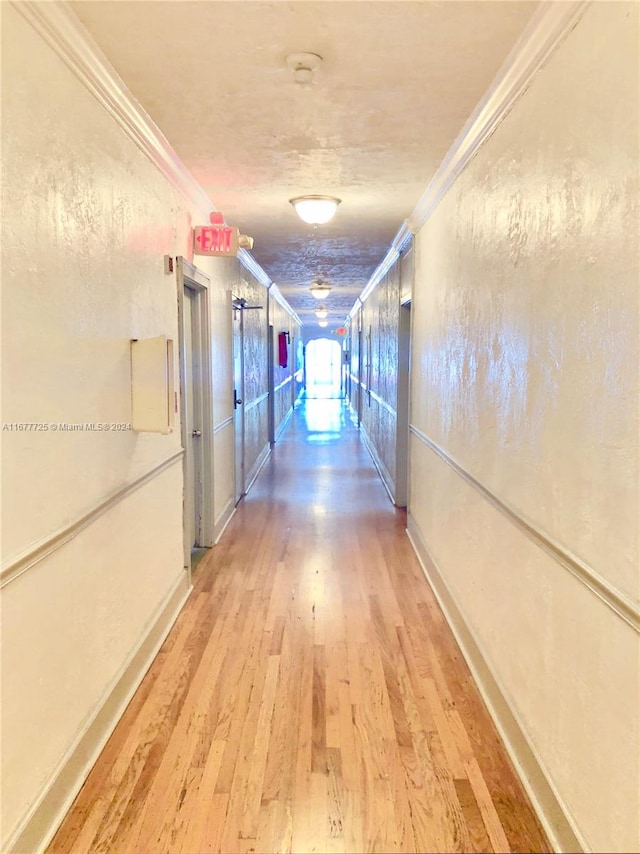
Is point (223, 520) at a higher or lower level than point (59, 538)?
lower

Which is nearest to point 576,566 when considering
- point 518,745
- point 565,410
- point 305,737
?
point 565,410

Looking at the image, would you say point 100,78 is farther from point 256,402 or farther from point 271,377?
point 271,377

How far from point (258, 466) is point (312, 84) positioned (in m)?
5.50

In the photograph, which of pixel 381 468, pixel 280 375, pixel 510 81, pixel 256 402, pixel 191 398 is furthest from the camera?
pixel 280 375

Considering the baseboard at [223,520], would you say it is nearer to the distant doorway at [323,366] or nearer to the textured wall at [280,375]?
the textured wall at [280,375]

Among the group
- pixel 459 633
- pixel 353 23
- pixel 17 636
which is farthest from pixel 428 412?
pixel 17 636

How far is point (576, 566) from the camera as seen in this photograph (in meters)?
1.59

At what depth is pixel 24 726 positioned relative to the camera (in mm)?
1646

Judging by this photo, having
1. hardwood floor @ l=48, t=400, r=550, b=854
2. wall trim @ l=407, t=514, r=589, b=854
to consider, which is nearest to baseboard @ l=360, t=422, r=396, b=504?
hardwood floor @ l=48, t=400, r=550, b=854

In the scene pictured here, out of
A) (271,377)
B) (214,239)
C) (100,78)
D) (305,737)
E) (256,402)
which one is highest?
(100,78)

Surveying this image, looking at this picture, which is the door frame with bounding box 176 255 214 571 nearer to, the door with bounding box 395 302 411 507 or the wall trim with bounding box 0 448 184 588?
the wall trim with bounding box 0 448 184 588

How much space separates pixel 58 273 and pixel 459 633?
247 centimetres

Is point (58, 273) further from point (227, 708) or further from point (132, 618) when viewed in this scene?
point (227, 708)

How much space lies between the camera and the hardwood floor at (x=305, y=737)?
1780mm
